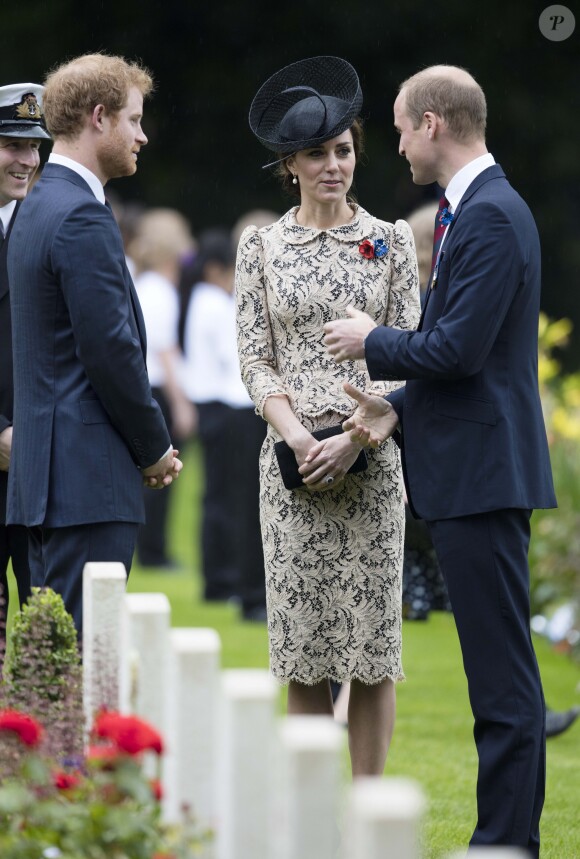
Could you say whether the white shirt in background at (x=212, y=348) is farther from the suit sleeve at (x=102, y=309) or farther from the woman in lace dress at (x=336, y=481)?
the suit sleeve at (x=102, y=309)

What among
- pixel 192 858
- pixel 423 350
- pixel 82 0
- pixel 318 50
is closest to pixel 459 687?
pixel 423 350

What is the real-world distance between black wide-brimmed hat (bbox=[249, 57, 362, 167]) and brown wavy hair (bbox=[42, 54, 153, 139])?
57cm

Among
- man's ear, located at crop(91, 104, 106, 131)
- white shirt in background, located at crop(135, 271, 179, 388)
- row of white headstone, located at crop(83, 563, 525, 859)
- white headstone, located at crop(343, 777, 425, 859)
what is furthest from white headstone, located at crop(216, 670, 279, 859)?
white shirt in background, located at crop(135, 271, 179, 388)

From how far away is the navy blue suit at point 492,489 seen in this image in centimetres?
377

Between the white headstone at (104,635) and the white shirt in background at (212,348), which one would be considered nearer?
the white headstone at (104,635)

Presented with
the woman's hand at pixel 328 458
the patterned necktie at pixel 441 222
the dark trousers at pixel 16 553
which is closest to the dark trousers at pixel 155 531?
the dark trousers at pixel 16 553

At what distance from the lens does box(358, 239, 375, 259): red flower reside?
4.36 meters

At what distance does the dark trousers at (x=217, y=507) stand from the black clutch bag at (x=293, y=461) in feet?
17.7

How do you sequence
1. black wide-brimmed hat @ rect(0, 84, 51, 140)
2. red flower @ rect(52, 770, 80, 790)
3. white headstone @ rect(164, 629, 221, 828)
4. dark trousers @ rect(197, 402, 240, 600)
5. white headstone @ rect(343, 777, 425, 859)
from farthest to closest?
dark trousers @ rect(197, 402, 240, 600) < black wide-brimmed hat @ rect(0, 84, 51, 140) < red flower @ rect(52, 770, 80, 790) < white headstone @ rect(164, 629, 221, 828) < white headstone @ rect(343, 777, 425, 859)

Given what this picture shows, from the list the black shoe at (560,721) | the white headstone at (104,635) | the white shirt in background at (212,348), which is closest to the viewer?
the white headstone at (104,635)

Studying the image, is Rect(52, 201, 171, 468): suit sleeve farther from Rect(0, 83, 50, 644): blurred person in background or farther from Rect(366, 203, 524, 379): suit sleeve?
Rect(366, 203, 524, 379): suit sleeve

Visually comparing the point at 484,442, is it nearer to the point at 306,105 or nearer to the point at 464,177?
the point at 464,177

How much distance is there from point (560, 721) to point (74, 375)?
9.86 ft

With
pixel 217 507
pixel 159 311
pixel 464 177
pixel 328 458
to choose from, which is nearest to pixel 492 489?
pixel 328 458
